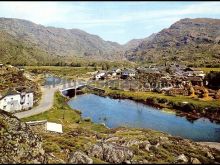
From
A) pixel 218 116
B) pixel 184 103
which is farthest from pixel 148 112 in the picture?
pixel 218 116

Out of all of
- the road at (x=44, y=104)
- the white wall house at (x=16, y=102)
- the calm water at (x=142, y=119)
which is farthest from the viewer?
the white wall house at (x=16, y=102)

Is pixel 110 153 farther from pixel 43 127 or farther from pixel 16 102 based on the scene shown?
pixel 16 102

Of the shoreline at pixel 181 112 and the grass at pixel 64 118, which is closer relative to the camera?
the grass at pixel 64 118

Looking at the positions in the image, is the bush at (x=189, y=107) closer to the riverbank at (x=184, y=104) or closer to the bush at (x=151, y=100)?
the riverbank at (x=184, y=104)

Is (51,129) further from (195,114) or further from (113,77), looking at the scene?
(113,77)

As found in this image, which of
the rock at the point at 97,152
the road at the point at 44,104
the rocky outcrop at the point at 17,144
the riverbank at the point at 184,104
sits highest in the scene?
the rocky outcrop at the point at 17,144

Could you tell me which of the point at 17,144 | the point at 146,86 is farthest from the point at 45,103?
the point at 17,144

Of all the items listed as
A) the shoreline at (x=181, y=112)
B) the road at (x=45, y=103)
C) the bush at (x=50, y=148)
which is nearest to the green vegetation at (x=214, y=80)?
the shoreline at (x=181, y=112)
